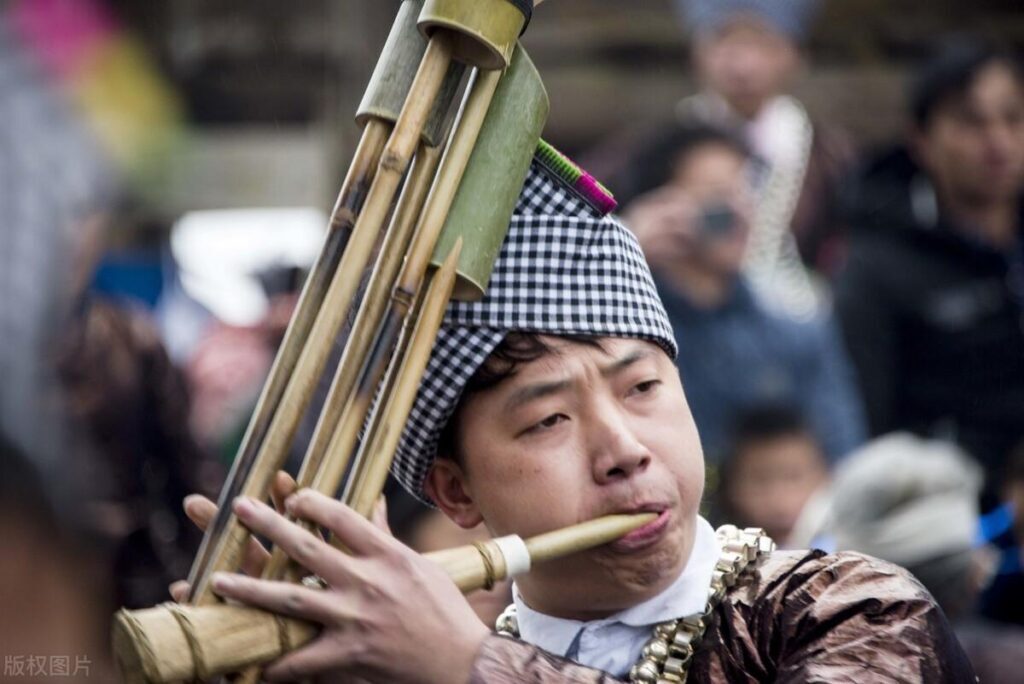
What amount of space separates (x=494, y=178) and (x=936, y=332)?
3.51 meters

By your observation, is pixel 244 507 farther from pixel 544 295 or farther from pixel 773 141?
pixel 773 141

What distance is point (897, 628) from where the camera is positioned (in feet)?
7.82

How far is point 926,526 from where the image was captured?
4.51 metres

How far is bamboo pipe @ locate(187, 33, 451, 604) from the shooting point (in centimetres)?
223

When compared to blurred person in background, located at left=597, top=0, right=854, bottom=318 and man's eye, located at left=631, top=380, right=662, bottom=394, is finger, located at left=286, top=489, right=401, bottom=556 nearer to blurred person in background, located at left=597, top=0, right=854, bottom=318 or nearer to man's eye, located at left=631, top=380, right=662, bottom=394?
man's eye, located at left=631, top=380, right=662, bottom=394

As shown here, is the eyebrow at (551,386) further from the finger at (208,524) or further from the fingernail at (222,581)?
the fingernail at (222,581)

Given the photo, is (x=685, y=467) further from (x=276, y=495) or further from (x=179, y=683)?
(x=179, y=683)

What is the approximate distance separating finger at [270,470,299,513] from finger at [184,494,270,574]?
6 cm

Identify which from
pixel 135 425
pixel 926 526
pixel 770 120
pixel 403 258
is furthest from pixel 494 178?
pixel 770 120

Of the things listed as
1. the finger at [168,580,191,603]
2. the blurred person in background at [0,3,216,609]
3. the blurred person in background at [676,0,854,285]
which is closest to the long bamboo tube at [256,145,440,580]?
the finger at [168,580,191,603]

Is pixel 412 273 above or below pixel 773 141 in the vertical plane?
below

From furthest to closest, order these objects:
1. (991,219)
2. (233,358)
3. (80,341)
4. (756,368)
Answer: (233,358)
(991,219)
(756,368)
(80,341)

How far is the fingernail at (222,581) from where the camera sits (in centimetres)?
210

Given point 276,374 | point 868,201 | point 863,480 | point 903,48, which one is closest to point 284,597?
point 276,374
